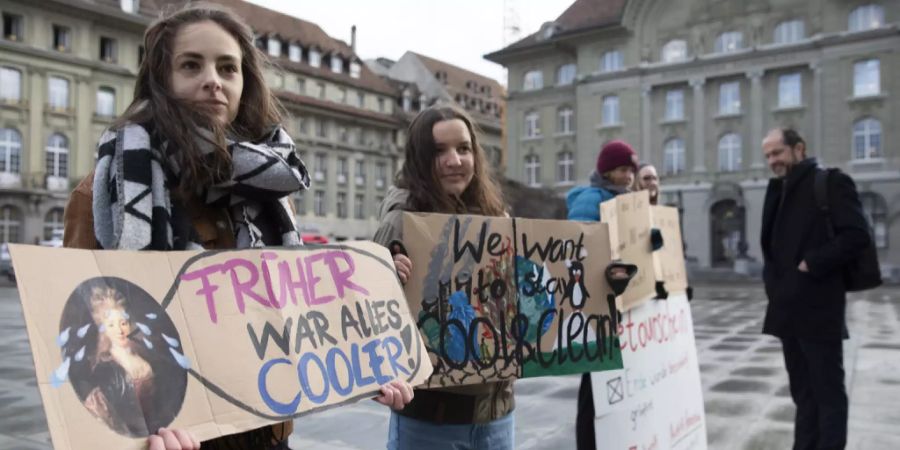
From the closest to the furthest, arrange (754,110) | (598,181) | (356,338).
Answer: (356,338) → (598,181) → (754,110)

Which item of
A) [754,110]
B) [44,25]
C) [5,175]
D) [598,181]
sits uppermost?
[44,25]

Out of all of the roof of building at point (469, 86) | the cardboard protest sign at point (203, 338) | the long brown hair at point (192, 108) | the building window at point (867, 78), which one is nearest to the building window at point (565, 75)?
the building window at point (867, 78)

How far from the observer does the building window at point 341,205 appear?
2173 inches

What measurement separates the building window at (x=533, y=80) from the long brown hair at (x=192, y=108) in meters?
46.1

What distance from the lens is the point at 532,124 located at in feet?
156

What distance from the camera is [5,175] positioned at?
36.8 metres

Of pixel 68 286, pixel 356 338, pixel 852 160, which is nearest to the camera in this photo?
pixel 68 286

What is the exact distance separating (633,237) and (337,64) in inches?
2165

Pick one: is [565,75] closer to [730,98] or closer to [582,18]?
[582,18]

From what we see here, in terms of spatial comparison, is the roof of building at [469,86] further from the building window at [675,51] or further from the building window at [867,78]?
the building window at [867,78]

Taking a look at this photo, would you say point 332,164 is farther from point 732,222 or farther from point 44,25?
point 732,222

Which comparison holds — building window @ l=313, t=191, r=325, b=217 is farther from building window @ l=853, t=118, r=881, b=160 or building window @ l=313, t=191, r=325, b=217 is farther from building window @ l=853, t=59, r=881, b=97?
building window @ l=853, t=59, r=881, b=97

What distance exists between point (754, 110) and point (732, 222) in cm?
629

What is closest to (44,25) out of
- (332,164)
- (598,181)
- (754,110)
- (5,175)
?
(5,175)
